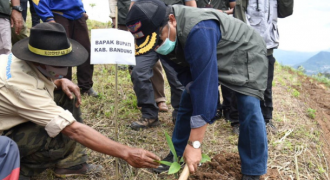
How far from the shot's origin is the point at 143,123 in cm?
334

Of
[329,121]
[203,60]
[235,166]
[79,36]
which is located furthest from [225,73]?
[329,121]

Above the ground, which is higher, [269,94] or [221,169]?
[269,94]

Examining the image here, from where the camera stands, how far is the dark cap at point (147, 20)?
1.83 m

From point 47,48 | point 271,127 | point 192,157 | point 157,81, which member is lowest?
point 271,127

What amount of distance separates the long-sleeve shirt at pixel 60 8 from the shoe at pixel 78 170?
1920 millimetres

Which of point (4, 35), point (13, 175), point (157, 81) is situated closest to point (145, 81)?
point (157, 81)

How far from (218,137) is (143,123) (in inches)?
36.4

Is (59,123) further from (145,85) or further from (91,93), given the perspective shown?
(91,93)

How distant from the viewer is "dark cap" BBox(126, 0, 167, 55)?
183 centimetres

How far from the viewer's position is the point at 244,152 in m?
2.24

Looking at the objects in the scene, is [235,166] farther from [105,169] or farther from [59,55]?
[59,55]

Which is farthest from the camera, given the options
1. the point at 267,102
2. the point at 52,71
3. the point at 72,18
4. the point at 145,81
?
the point at 72,18

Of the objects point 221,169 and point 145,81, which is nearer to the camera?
point 221,169

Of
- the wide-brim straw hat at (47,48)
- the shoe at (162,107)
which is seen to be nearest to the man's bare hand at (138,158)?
the wide-brim straw hat at (47,48)
